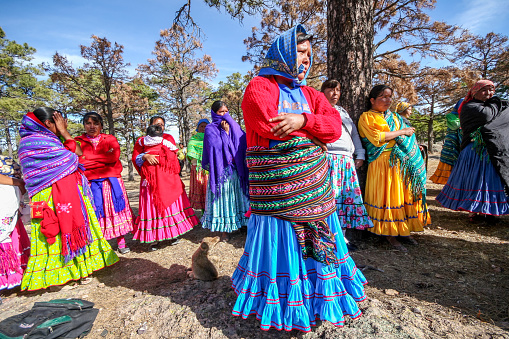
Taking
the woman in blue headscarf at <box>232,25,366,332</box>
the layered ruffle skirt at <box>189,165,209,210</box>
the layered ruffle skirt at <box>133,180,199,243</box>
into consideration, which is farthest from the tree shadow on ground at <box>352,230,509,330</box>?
the layered ruffle skirt at <box>189,165,209,210</box>

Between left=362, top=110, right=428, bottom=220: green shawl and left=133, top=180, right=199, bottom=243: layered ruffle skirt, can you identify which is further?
left=133, top=180, right=199, bottom=243: layered ruffle skirt

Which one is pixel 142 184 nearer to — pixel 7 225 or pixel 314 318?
pixel 7 225

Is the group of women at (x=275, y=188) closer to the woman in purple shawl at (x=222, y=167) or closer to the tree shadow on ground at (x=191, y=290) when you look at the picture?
the woman in purple shawl at (x=222, y=167)

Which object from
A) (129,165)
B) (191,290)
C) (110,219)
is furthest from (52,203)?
(129,165)

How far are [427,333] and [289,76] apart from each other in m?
2.00

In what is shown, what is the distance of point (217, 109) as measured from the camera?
3754 mm

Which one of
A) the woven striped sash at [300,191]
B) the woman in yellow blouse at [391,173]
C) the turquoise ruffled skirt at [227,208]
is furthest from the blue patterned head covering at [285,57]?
the turquoise ruffled skirt at [227,208]

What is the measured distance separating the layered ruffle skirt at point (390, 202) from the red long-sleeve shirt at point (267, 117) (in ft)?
5.91

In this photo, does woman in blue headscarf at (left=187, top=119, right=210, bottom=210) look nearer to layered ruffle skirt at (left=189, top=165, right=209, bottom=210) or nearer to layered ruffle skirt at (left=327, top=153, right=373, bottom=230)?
layered ruffle skirt at (left=189, top=165, right=209, bottom=210)

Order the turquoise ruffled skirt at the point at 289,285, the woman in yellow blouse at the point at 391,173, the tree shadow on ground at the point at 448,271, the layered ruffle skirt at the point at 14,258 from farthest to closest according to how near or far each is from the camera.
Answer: the woman in yellow blouse at the point at 391,173, the layered ruffle skirt at the point at 14,258, the tree shadow on ground at the point at 448,271, the turquoise ruffled skirt at the point at 289,285

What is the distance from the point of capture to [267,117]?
4.70ft

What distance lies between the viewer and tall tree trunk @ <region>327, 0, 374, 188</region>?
322 centimetres

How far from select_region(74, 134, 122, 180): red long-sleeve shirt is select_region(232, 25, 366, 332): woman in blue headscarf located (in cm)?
278

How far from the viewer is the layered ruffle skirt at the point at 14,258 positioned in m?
2.59
